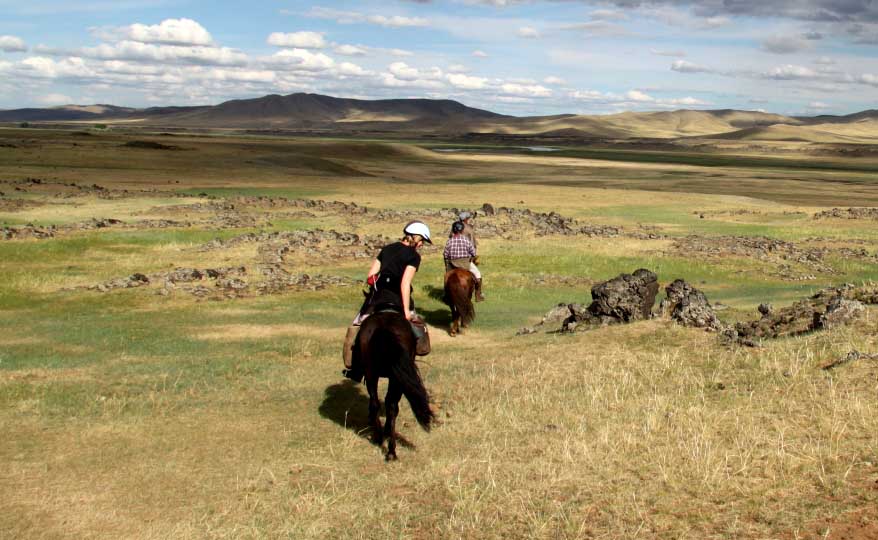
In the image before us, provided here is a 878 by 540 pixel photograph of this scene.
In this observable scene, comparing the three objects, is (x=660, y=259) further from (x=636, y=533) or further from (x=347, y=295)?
(x=636, y=533)

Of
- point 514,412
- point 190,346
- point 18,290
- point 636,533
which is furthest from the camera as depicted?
point 18,290

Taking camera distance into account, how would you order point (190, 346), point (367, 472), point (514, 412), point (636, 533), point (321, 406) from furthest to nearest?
1. point (190, 346)
2. point (321, 406)
3. point (514, 412)
4. point (367, 472)
5. point (636, 533)

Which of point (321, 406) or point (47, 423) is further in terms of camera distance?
point (321, 406)

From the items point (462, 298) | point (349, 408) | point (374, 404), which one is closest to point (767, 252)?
point (462, 298)

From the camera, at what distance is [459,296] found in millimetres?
19438

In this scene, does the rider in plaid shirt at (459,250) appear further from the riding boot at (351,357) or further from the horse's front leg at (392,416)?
the horse's front leg at (392,416)

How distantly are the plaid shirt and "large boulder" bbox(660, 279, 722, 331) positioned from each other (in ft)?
15.3

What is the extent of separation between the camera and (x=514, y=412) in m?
11.7

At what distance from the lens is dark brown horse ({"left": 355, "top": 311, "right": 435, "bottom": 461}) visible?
1027 cm

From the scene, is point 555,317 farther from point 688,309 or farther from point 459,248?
point 688,309

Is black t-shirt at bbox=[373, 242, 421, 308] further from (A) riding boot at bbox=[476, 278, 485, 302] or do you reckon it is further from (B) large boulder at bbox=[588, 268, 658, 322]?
(A) riding boot at bbox=[476, 278, 485, 302]

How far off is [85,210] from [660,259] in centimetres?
2791

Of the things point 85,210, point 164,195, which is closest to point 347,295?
point 85,210

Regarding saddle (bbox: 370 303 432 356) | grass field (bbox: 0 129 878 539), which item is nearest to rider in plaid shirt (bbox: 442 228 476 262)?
grass field (bbox: 0 129 878 539)
